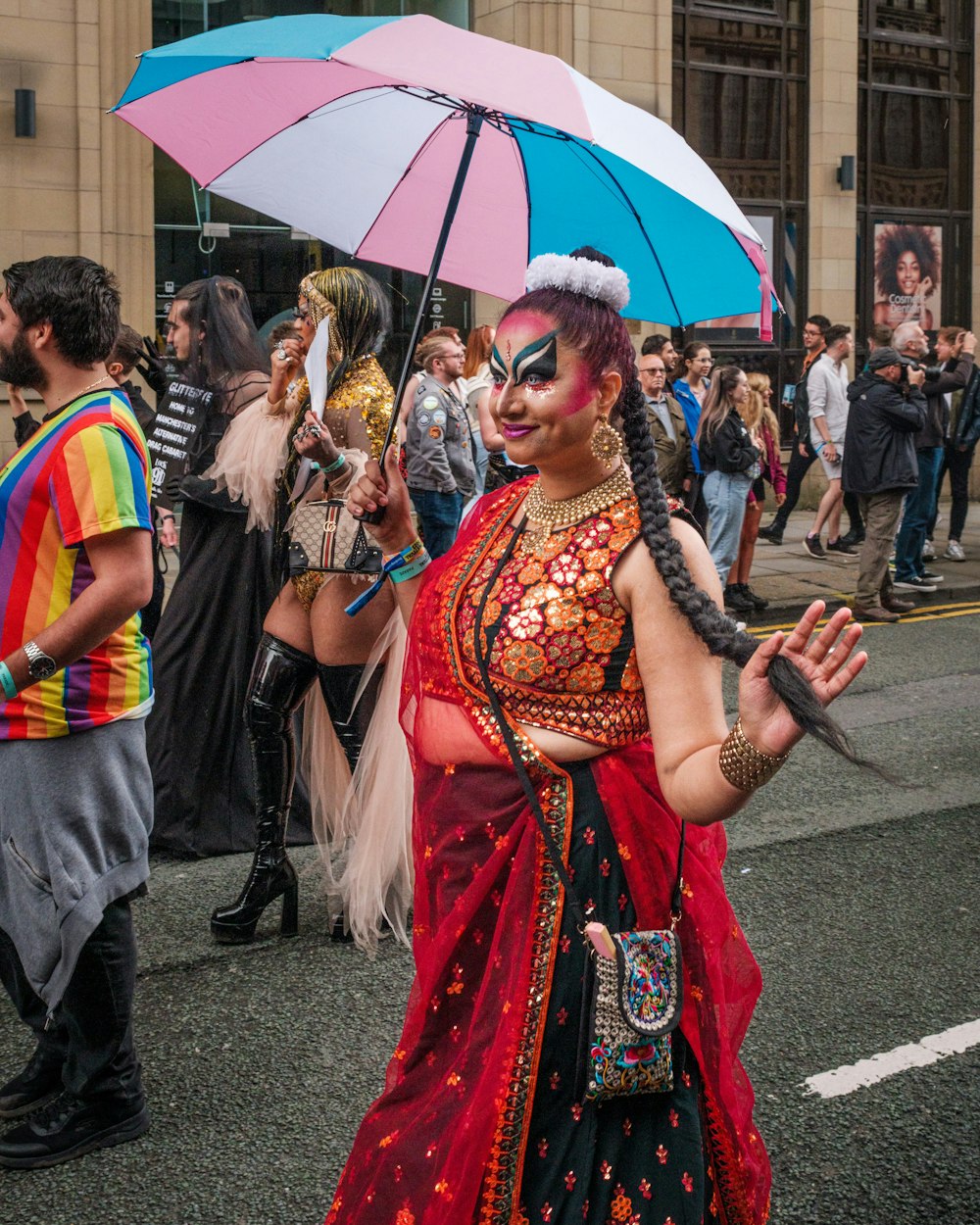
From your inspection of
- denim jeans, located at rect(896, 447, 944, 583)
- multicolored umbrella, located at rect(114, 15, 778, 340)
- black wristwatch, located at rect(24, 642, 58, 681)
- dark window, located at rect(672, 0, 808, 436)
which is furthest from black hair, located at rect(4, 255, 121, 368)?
dark window, located at rect(672, 0, 808, 436)

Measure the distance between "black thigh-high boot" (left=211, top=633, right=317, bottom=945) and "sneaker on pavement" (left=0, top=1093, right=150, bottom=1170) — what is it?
1169mm

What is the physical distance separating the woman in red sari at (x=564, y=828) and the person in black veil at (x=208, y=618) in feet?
10.00

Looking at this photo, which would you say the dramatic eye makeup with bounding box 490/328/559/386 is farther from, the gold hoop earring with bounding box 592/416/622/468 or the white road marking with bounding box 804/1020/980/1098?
the white road marking with bounding box 804/1020/980/1098

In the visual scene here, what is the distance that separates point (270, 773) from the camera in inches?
190

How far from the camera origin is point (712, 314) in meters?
3.15

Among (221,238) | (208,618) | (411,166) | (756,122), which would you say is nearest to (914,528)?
(221,238)

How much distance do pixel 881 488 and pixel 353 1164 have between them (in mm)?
9200

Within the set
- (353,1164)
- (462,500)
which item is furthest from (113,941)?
(462,500)

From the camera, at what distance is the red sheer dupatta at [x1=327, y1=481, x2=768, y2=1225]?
7.85 ft

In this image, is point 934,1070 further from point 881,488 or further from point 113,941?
point 881,488

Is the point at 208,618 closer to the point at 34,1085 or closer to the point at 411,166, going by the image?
the point at 34,1085

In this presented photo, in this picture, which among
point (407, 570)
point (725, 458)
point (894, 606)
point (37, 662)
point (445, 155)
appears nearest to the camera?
point (407, 570)

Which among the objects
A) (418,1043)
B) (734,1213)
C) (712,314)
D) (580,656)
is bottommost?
(734,1213)

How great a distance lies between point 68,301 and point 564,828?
1804mm
